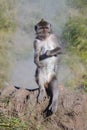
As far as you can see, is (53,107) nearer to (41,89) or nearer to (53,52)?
(41,89)

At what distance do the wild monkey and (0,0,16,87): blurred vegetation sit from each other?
322cm

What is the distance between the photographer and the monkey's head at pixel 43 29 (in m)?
4.62

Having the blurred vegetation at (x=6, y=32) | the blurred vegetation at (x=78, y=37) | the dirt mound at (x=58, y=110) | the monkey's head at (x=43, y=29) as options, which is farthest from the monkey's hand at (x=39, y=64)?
the blurred vegetation at (x=6, y=32)

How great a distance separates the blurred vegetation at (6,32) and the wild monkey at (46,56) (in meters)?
3.22

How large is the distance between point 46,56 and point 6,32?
4.72 metres

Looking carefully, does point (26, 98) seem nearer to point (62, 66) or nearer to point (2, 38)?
point (62, 66)

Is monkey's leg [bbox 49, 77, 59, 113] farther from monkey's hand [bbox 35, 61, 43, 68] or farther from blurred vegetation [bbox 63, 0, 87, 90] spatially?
blurred vegetation [bbox 63, 0, 87, 90]

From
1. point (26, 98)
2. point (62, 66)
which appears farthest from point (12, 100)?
point (62, 66)

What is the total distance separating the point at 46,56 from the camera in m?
4.66

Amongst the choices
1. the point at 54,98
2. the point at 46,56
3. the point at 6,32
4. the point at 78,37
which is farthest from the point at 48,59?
the point at 6,32

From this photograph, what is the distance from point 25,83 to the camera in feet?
23.7

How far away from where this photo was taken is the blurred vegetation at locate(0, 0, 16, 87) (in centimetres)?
851

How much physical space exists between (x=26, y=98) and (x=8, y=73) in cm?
379

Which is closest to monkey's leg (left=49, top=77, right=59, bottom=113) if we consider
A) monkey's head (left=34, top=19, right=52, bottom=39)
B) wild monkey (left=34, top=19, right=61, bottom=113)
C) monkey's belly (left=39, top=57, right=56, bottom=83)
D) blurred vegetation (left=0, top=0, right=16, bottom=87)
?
wild monkey (left=34, top=19, right=61, bottom=113)
